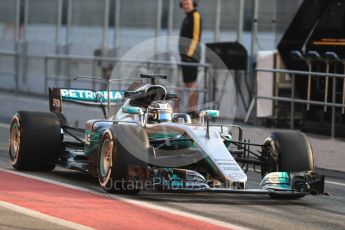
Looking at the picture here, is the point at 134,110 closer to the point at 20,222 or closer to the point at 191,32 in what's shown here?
the point at 20,222

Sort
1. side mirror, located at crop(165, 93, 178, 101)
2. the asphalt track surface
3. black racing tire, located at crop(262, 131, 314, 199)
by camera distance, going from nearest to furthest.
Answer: the asphalt track surface, black racing tire, located at crop(262, 131, 314, 199), side mirror, located at crop(165, 93, 178, 101)

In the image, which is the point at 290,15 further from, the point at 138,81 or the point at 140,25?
the point at 138,81

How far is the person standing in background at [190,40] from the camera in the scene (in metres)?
19.4

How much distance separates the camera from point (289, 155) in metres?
10.6

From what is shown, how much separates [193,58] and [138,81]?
795cm

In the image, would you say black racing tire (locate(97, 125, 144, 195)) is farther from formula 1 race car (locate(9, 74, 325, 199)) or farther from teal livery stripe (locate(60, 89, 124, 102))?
teal livery stripe (locate(60, 89, 124, 102))

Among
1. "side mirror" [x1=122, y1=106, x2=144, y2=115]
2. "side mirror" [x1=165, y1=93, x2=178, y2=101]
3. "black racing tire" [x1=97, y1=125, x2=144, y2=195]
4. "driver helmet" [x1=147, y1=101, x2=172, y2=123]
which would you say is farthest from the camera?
"side mirror" [x1=165, y1=93, x2=178, y2=101]

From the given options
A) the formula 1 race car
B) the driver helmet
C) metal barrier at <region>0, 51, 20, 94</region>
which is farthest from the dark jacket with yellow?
the driver helmet

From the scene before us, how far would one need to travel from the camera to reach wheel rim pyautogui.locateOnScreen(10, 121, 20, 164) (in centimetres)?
1183

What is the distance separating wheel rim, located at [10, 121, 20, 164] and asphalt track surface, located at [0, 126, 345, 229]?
0.34 meters

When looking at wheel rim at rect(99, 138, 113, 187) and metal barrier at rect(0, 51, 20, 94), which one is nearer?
wheel rim at rect(99, 138, 113, 187)

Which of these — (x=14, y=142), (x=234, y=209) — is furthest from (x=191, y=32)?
(x=234, y=209)

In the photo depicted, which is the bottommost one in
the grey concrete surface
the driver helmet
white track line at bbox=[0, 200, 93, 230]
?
the grey concrete surface

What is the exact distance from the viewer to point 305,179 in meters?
10.1
